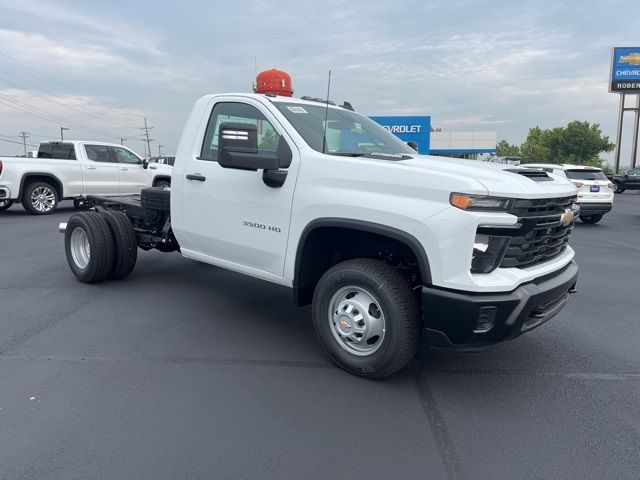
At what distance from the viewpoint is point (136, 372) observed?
3689 mm

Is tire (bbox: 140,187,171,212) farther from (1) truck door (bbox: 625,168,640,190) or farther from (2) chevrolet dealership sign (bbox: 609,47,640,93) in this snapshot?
(2) chevrolet dealership sign (bbox: 609,47,640,93)

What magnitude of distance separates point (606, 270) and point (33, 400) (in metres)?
7.74

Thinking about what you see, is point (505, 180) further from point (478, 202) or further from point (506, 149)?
point (506, 149)

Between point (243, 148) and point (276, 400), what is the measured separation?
1.81 metres

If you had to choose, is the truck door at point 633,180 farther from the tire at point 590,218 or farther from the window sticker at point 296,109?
the window sticker at point 296,109

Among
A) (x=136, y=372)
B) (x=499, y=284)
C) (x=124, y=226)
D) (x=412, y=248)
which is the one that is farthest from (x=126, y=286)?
(x=499, y=284)

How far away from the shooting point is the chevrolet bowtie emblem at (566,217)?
3581 mm

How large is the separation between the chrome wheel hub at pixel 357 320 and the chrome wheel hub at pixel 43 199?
1221 cm

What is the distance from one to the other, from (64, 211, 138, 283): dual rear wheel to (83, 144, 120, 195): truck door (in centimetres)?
825

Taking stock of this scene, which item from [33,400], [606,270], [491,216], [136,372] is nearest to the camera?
[491,216]

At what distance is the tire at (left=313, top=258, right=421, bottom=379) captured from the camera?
3332mm

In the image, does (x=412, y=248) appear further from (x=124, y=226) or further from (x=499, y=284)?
(x=124, y=226)

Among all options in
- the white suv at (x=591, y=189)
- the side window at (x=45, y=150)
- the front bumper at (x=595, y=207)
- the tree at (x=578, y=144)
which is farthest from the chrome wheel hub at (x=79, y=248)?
the tree at (x=578, y=144)

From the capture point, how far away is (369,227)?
11.0 ft
